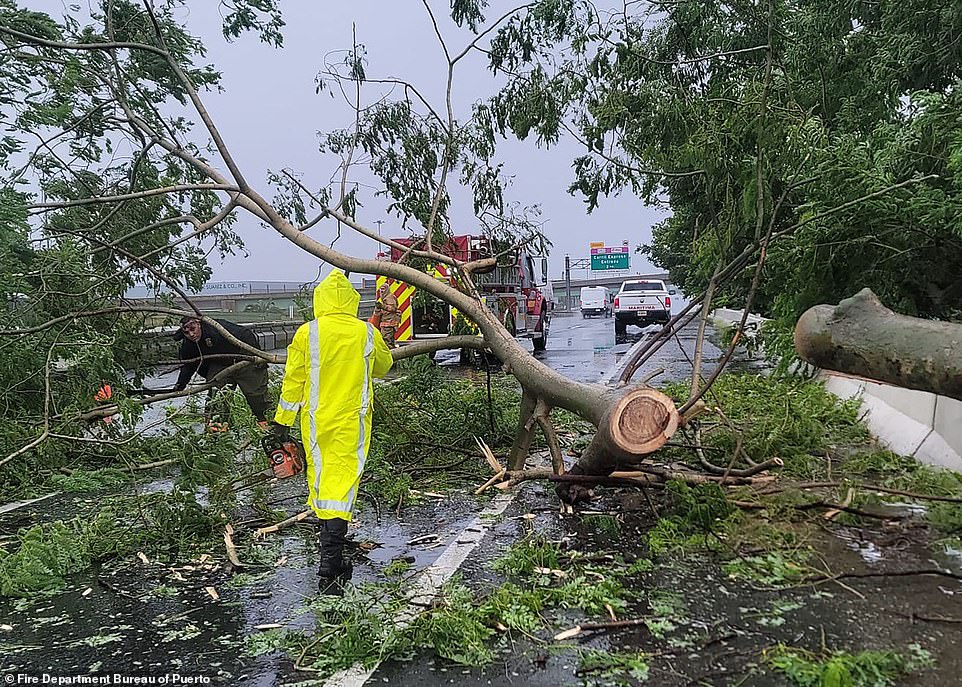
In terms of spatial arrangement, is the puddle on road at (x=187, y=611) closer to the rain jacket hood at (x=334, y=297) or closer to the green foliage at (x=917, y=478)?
the rain jacket hood at (x=334, y=297)

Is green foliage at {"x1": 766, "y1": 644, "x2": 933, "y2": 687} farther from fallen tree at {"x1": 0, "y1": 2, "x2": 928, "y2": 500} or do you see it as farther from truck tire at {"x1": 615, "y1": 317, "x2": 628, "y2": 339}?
truck tire at {"x1": 615, "y1": 317, "x2": 628, "y2": 339}

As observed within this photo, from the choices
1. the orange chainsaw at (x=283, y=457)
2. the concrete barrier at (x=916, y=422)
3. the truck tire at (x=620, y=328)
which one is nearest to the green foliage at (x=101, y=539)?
the orange chainsaw at (x=283, y=457)

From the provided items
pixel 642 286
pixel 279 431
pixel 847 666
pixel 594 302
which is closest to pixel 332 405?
pixel 279 431

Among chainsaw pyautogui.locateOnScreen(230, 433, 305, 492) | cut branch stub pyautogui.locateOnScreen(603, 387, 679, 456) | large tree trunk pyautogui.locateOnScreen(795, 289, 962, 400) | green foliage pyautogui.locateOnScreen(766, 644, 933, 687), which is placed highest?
large tree trunk pyautogui.locateOnScreen(795, 289, 962, 400)

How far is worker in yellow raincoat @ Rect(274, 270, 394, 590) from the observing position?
424 centimetres

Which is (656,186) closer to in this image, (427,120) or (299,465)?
(427,120)

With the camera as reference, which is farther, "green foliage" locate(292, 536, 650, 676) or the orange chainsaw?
the orange chainsaw

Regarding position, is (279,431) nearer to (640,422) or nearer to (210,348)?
(640,422)

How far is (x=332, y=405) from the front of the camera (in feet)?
14.2

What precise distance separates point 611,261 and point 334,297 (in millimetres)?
55289

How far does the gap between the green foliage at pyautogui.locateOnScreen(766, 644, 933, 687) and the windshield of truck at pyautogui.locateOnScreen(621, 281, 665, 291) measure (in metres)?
24.0

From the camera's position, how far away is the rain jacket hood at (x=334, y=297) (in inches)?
177

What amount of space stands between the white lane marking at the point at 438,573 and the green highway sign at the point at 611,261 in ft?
176

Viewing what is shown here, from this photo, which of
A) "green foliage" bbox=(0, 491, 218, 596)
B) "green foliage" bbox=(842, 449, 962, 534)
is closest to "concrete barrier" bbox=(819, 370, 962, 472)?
"green foliage" bbox=(842, 449, 962, 534)
